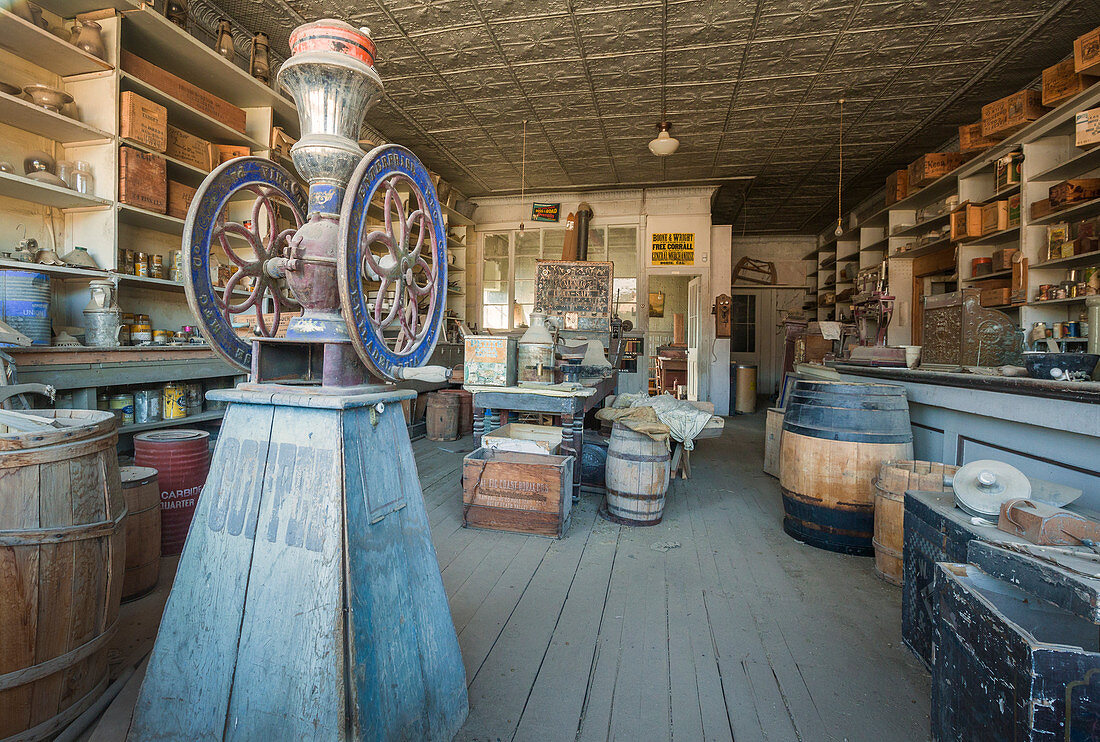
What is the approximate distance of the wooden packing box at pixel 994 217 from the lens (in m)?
4.61

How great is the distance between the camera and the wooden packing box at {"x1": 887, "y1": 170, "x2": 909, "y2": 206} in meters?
6.40

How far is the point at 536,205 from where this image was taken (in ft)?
27.4

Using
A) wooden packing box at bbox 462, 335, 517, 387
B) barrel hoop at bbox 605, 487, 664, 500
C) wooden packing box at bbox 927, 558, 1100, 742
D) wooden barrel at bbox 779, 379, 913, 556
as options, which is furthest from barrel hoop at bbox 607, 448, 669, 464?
wooden packing box at bbox 927, 558, 1100, 742

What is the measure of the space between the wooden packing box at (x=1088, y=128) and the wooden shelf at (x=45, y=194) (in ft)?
21.2

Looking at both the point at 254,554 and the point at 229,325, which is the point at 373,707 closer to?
the point at 254,554

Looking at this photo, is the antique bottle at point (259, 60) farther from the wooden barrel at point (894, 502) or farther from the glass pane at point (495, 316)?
the wooden barrel at point (894, 502)

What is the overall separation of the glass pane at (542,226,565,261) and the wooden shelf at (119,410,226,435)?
5688 millimetres

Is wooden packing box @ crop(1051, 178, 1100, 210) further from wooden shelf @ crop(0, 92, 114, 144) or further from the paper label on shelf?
wooden shelf @ crop(0, 92, 114, 144)

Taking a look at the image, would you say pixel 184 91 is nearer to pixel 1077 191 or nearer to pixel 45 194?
pixel 45 194

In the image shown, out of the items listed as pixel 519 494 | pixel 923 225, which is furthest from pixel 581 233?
pixel 519 494

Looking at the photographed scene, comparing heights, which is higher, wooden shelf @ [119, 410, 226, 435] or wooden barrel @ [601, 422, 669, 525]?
wooden shelf @ [119, 410, 226, 435]

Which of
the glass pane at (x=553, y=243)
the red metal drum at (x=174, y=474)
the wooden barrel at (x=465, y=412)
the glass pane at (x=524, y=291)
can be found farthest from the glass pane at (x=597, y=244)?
the red metal drum at (x=174, y=474)

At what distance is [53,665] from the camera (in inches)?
47.3

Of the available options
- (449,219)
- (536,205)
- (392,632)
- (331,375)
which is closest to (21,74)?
(331,375)
